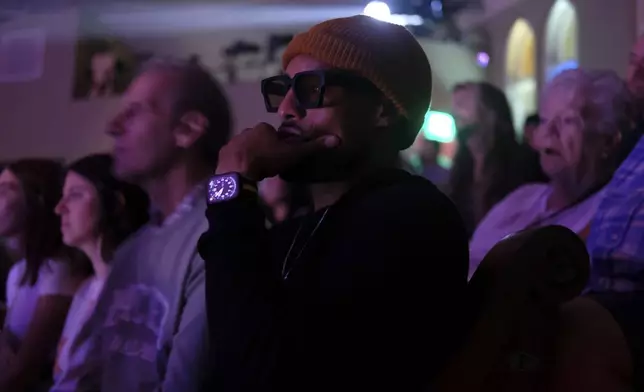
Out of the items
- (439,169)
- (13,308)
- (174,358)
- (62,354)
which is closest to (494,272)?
(174,358)

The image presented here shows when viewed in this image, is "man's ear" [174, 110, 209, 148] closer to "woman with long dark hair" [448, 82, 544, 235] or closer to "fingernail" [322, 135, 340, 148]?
"fingernail" [322, 135, 340, 148]

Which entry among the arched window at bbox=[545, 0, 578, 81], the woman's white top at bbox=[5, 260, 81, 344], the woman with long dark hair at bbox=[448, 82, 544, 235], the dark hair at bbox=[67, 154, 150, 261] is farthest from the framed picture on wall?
the dark hair at bbox=[67, 154, 150, 261]

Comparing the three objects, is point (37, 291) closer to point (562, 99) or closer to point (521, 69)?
point (562, 99)

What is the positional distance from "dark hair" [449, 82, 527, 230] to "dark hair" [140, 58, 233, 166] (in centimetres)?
123

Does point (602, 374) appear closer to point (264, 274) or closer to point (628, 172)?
point (264, 274)

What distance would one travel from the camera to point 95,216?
1874mm

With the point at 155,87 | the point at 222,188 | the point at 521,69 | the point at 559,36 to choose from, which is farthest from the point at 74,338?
the point at 521,69

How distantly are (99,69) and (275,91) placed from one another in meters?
5.05

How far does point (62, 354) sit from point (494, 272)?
1123mm

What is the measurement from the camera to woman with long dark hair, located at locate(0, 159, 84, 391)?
1.87 meters

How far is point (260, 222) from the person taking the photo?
0.92 m

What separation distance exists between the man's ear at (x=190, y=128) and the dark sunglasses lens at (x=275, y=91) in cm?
37

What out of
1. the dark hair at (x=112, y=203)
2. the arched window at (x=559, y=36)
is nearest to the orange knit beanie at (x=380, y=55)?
the dark hair at (x=112, y=203)

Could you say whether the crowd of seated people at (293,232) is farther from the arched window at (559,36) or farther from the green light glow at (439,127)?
the arched window at (559,36)
